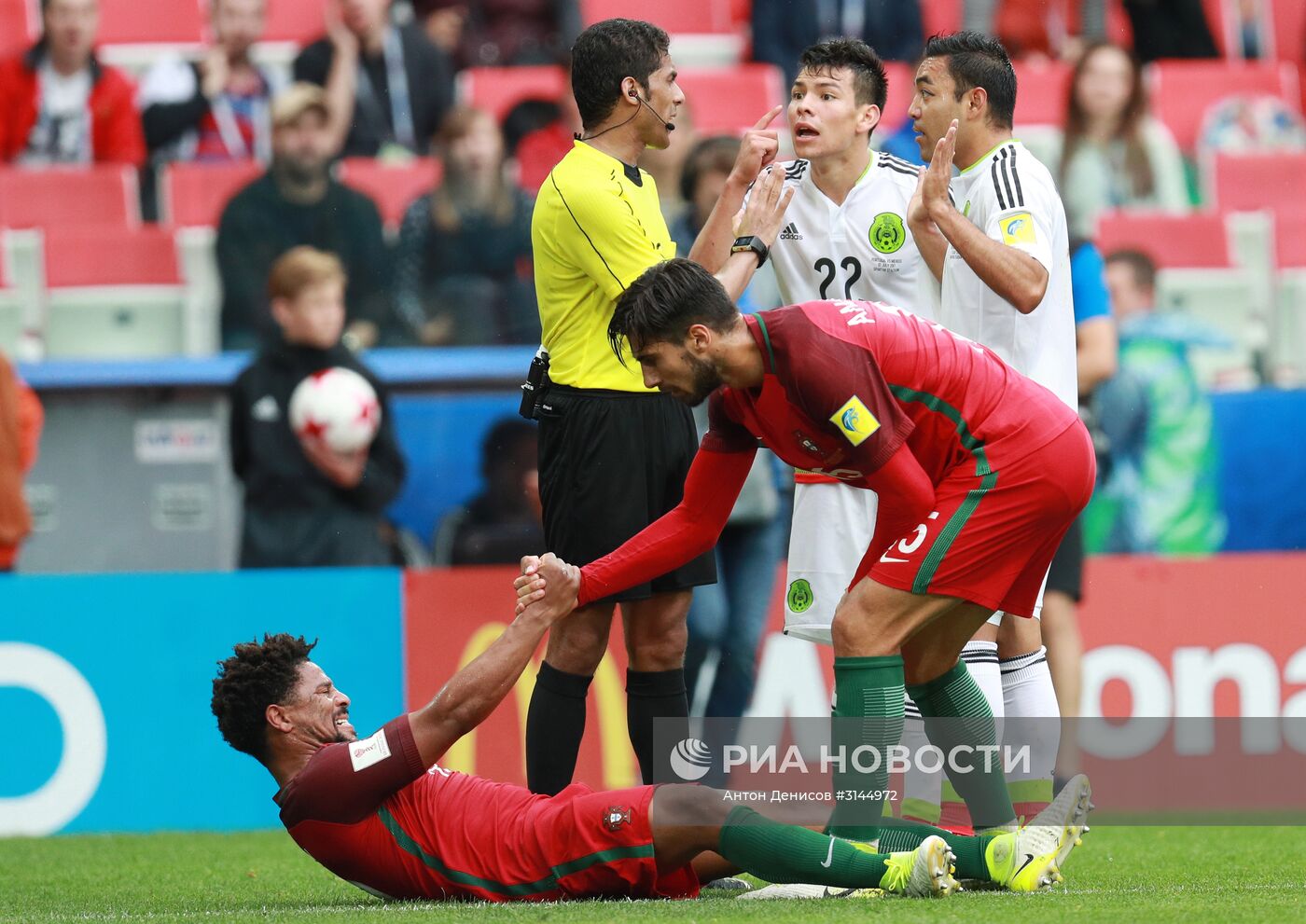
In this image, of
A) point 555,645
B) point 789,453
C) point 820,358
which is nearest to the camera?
point 820,358

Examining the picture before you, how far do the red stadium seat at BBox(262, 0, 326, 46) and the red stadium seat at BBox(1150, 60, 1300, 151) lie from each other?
210 inches

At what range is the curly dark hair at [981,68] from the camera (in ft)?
18.2

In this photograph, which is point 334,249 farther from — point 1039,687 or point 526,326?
point 1039,687

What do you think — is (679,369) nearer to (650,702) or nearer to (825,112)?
(650,702)

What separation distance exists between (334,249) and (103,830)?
333cm

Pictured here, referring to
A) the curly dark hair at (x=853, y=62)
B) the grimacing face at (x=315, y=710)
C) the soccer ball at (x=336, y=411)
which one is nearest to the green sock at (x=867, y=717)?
the grimacing face at (x=315, y=710)

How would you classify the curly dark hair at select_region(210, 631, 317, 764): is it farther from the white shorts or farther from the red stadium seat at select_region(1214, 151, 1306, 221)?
the red stadium seat at select_region(1214, 151, 1306, 221)

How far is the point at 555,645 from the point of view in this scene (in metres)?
5.52

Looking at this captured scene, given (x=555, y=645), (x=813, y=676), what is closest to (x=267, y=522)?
(x=813, y=676)

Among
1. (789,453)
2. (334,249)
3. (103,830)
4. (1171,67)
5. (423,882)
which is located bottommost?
(103,830)

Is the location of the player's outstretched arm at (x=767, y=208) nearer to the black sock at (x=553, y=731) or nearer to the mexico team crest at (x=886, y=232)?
the mexico team crest at (x=886, y=232)

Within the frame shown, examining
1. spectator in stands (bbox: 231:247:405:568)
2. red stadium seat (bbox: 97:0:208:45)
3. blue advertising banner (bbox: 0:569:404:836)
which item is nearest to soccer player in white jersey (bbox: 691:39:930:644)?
blue advertising banner (bbox: 0:569:404:836)

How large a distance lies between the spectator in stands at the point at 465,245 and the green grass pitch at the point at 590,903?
3.20 m

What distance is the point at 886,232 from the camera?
19.2ft
